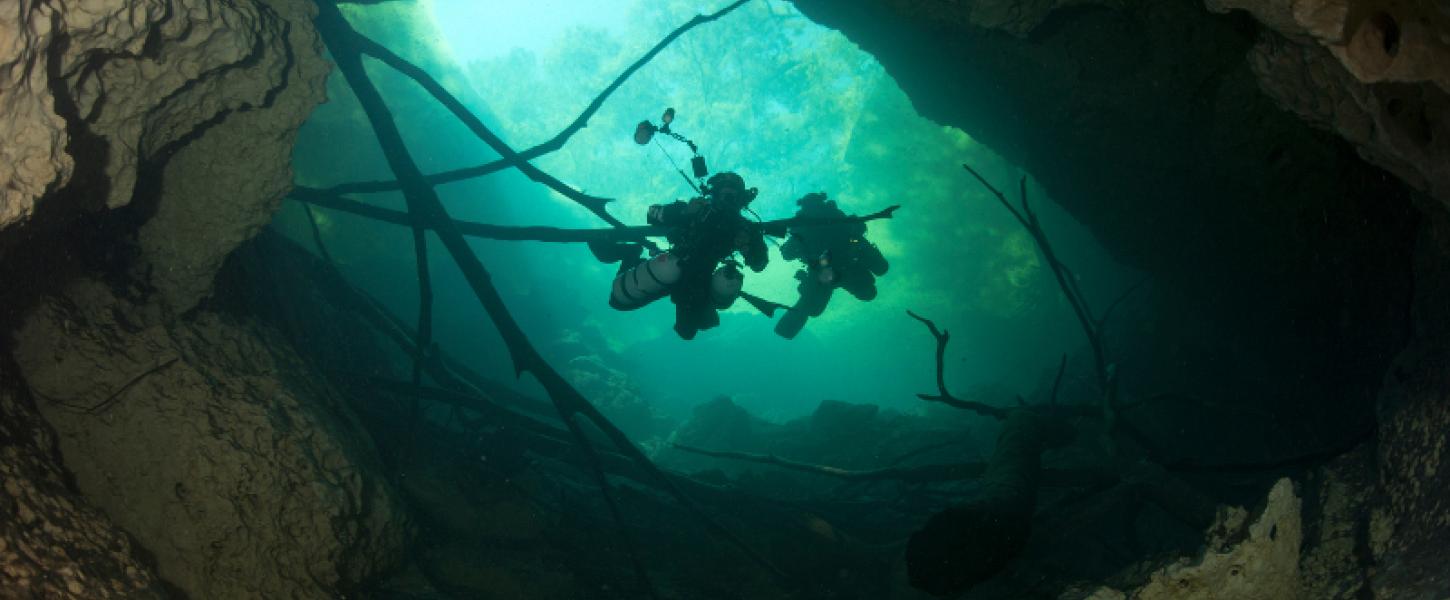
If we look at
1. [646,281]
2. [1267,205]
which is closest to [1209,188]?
[1267,205]

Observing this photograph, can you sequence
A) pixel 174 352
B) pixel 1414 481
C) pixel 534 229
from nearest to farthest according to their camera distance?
pixel 1414 481
pixel 174 352
pixel 534 229

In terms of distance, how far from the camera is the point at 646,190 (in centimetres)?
4403

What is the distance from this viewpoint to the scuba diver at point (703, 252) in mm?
4148

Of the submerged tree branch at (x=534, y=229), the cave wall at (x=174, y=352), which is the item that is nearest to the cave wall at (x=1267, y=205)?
the submerged tree branch at (x=534, y=229)

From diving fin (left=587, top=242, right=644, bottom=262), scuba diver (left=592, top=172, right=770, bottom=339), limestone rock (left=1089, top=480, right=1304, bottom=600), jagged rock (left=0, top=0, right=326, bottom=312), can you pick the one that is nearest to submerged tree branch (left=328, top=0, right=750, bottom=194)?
diving fin (left=587, top=242, right=644, bottom=262)

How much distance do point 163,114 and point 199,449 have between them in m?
1.54

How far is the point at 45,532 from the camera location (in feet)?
6.29

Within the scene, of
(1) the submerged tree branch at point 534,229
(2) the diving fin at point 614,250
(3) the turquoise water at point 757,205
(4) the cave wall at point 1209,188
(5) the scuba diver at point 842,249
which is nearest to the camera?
(4) the cave wall at point 1209,188

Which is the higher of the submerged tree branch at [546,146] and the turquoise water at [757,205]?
the turquoise water at [757,205]

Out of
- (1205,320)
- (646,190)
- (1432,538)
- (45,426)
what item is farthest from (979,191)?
(646,190)

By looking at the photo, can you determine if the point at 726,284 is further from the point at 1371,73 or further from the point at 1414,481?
the point at 1414,481

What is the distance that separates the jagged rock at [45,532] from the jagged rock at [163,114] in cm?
82

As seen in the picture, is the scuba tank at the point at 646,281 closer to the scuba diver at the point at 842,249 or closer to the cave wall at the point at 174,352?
the cave wall at the point at 174,352

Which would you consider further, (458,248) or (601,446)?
(601,446)
